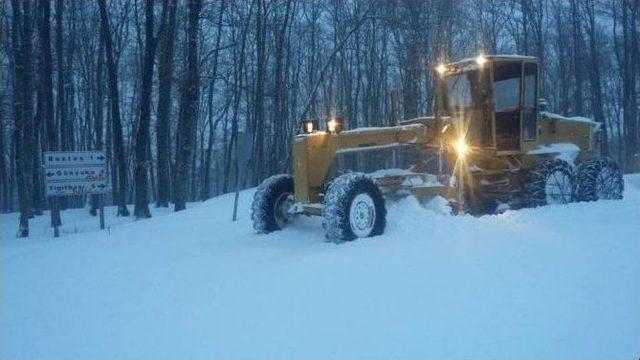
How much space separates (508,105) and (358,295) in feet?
23.7

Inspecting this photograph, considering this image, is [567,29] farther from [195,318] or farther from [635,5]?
[195,318]

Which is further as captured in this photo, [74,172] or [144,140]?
[144,140]

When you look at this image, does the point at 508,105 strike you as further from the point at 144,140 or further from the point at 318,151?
the point at 144,140

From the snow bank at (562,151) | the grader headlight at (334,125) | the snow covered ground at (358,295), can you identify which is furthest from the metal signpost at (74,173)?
the snow bank at (562,151)

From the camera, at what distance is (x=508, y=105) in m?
11.7

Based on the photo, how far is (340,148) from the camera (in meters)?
9.56

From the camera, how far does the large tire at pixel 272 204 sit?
10.0 meters

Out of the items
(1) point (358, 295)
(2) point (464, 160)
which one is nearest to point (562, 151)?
(2) point (464, 160)

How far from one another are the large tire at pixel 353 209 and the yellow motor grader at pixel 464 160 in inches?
0.6

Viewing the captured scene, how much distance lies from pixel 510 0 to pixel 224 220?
32046mm

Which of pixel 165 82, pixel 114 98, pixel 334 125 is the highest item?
pixel 165 82

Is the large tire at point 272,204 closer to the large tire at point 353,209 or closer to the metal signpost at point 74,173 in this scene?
the large tire at point 353,209

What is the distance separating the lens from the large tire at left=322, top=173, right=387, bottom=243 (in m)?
8.36

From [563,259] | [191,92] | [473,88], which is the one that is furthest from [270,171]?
[563,259]
